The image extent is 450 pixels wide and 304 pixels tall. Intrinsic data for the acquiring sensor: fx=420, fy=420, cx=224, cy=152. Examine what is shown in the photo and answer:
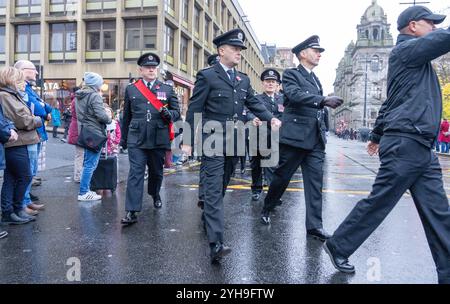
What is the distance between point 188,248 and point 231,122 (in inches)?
52.7

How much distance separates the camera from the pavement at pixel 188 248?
3.40 meters

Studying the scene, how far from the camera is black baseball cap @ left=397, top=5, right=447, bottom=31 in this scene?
323cm

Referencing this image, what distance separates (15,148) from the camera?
16.5 feet

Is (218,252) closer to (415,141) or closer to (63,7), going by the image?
(415,141)

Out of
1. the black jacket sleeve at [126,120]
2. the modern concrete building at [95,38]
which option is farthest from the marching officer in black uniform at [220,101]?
the modern concrete building at [95,38]

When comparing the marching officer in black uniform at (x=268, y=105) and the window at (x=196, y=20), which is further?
the window at (x=196, y=20)

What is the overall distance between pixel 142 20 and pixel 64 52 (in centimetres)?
656

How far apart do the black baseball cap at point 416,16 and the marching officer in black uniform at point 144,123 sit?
9.92 feet

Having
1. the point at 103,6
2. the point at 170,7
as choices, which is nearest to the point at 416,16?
the point at 170,7

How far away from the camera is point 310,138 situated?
15.5ft

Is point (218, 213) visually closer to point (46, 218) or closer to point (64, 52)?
point (46, 218)

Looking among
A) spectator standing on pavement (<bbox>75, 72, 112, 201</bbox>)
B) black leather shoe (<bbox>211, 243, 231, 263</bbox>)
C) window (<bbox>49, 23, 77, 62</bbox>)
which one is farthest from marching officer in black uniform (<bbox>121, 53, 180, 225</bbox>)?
window (<bbox>49, 23, 77, 62</bbox>)

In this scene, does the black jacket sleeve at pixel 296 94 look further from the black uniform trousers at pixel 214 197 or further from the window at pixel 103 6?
the window at pixel 103 6
